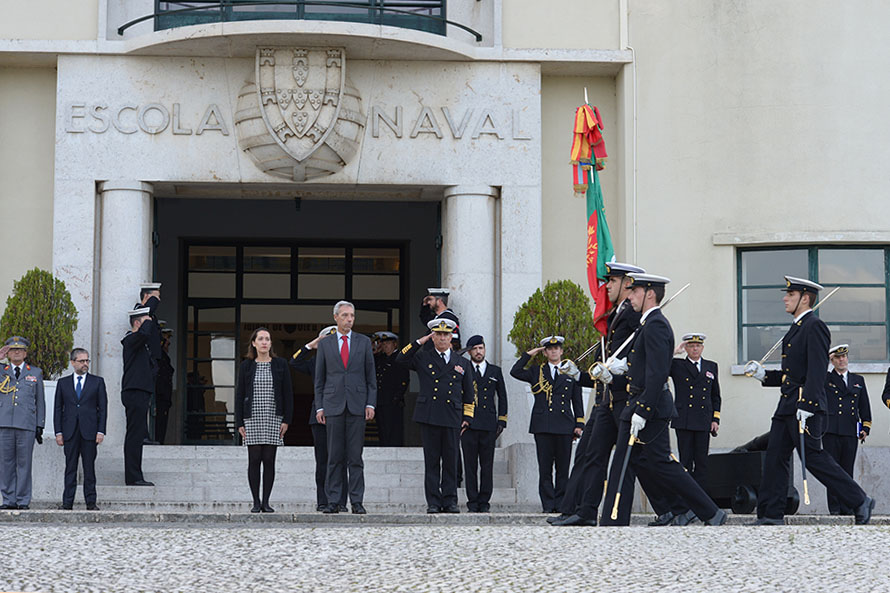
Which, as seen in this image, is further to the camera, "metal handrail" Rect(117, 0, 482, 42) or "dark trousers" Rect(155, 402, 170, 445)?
"dark trousers" Rect(155, 402, 170, 445)

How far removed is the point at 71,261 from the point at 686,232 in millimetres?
7652

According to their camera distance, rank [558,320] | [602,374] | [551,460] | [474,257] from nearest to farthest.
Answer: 1. [602,374]
2. [551,460]
3. [558,320]
4. [474,257]

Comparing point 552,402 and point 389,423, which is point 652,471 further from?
point 389,423

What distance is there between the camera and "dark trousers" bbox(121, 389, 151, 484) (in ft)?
53.3

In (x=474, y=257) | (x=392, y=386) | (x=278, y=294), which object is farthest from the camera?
(x=278, y=294)

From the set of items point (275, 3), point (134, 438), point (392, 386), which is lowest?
point (134, 438)

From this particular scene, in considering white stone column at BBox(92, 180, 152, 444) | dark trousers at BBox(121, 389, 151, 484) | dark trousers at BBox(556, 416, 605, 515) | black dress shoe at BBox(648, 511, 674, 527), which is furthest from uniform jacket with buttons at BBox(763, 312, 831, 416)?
white stone column at BBox(92, 180, 152, 444)

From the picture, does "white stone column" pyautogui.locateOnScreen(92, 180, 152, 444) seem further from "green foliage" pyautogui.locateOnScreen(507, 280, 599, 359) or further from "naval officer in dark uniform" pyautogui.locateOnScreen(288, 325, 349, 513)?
"green foliage" pyautogui.locateOnScreen(507, 280, 599, 359)

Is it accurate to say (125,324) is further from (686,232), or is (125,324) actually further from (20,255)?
(686,232)

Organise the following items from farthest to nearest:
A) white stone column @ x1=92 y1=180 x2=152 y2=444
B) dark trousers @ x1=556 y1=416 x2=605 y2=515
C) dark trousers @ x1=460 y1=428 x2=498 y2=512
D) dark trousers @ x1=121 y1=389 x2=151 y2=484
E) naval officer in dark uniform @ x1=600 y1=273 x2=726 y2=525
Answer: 1. white stone column @ x1=92 y1=180 x2=152 y2=444
2. dark trousers @ x1=121 y1=389 x2=151 y2=484
3. dark trousers @ x1=460 y1=428 x2=498 y2=512
4. dark trousers @ x1=556 y1=416 x2=605 y2=515
5. naval officer in dark uniform @ x1=600 y1=273 x2=726 y2=525

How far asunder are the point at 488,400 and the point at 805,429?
14.5 feet

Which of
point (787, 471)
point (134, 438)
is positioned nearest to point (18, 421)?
point (134, 438)

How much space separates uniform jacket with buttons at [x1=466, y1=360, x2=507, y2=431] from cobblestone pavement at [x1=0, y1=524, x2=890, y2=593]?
6052 mm

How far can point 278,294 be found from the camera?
2373 centimetres
